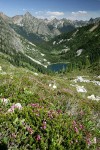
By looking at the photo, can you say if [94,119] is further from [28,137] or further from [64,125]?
[28,137]

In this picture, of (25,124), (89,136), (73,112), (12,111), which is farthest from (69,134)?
(73,112)

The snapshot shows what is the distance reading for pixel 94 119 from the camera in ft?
32.5

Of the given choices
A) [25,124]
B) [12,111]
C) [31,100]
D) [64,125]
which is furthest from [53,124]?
[31,100]

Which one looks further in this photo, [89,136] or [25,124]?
[89,136]

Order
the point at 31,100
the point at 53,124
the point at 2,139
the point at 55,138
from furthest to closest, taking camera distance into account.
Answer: the point at 31,100 → the point at 53,124 → the point at 55,138 → the point at 2,139

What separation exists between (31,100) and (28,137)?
310 centimetres

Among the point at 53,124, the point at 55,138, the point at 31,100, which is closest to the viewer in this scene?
the point at 55,138

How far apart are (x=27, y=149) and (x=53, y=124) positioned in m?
1.22

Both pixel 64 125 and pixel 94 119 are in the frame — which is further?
pixel 94 119

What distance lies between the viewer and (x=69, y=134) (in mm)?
7016

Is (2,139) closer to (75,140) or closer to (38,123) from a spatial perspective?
(38,123)

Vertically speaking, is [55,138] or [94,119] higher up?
[55,138]

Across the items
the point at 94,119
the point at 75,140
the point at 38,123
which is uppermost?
the point at 38,123

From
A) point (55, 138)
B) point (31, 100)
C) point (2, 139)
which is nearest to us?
point (2, 139)
